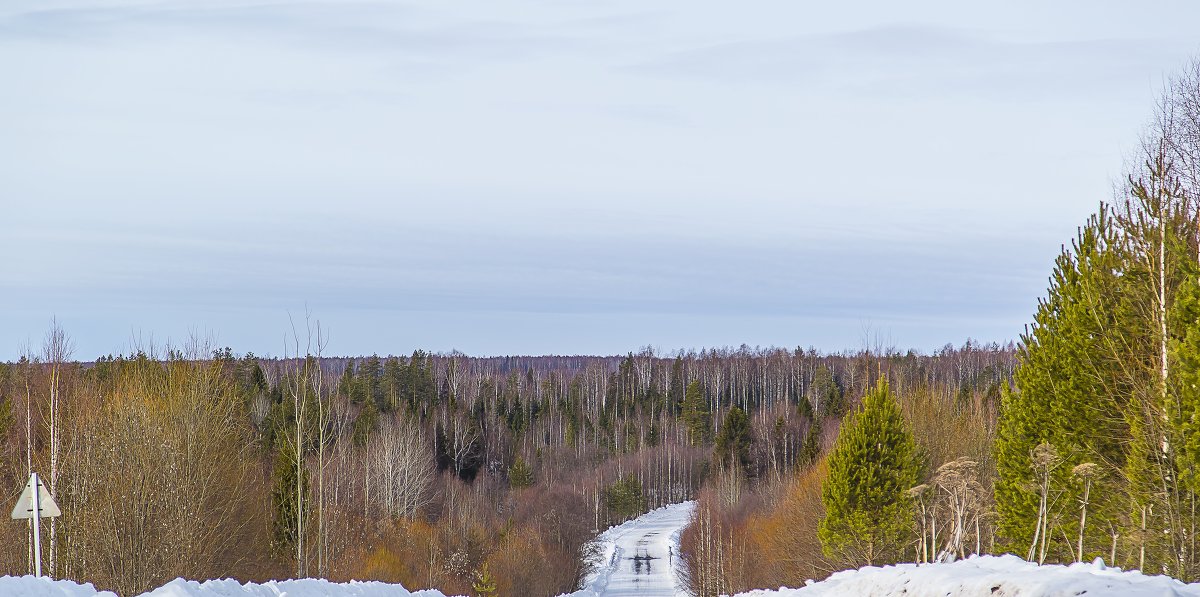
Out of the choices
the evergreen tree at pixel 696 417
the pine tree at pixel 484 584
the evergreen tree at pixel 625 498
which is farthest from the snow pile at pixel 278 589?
the evergreen tree at pixel 696 417

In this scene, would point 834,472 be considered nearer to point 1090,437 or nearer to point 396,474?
A: point 1090,437

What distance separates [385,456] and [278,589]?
47.9m

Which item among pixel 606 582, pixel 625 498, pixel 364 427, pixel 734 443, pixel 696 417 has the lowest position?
pixel 606 582

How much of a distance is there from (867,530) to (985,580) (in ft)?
63.3

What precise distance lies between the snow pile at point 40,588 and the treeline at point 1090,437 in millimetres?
12023

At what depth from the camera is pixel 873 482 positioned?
30188 mm

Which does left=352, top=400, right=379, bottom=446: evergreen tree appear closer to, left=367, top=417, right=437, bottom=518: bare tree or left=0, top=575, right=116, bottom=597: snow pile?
left=367, top=417, right=437, bottom=518: bare tree

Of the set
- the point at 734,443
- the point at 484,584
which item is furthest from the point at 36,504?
the point at 734,443

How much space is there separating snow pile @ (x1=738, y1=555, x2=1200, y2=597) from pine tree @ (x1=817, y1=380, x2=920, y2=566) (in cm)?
1537

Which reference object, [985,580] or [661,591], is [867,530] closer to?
[985,580]

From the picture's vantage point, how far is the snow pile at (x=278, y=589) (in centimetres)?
1284

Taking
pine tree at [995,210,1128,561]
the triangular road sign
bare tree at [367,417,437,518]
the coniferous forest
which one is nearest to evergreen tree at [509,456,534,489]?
bare tree at [367,417,437,518]

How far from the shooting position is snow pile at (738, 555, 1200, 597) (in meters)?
9.00

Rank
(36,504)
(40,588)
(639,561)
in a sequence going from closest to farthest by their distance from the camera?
(40,588) → (36,504) → (639,561)
